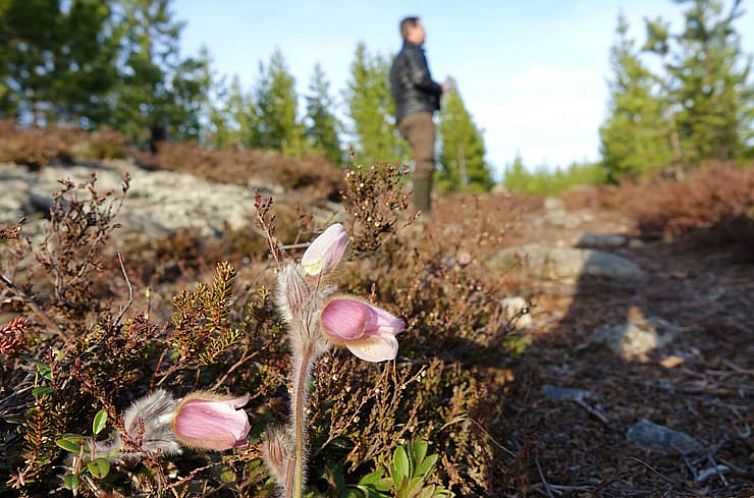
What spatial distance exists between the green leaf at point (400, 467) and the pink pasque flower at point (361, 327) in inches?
17.7

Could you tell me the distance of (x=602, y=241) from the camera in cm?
740

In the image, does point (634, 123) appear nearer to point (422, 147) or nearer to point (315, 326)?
point (422, 147)

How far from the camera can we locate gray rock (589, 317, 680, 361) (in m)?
3.03

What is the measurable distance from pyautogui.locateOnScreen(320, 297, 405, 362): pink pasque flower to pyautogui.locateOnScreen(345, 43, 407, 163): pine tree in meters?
15.0

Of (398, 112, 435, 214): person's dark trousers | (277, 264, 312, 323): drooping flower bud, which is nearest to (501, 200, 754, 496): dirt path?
(277, 264, 312, 323): drooping flower bud

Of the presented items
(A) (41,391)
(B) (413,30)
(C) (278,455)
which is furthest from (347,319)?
(B) (413,30)

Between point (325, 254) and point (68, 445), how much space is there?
65 cm

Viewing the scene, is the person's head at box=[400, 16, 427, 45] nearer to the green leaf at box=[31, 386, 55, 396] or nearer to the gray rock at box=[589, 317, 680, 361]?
the gray rock at box=[589, 317, 680, 361]

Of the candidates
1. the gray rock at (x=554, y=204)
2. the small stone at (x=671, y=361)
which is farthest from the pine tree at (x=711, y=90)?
the small stone at (x=671, y=361)

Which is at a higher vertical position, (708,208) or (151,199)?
(151,199)

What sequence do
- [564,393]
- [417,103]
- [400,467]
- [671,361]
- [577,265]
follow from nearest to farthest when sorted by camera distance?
[400,467]
[564,393]
[671,361]
[577,265]
[417,103]

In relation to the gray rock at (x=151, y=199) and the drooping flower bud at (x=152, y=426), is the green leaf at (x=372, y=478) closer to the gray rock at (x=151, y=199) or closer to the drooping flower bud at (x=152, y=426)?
the drooping flower bud at (x=152, y=426)

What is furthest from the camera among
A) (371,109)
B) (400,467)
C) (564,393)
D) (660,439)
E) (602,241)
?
(371,109)

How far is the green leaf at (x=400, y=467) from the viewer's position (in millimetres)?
1174
